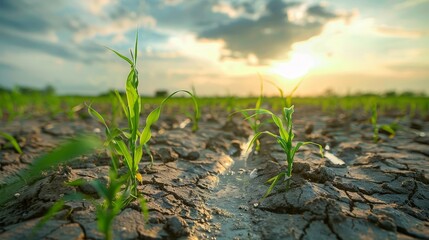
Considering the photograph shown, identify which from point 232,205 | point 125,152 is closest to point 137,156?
point 125,152

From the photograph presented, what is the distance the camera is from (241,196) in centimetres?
193

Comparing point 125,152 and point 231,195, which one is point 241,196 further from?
point 125,152

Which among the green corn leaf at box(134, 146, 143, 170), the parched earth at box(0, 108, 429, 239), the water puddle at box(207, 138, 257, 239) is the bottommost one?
the water puddle at box(207, 138, 257, 239)

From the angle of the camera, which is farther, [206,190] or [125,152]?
[206,190]

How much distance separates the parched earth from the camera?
1444 millimetres

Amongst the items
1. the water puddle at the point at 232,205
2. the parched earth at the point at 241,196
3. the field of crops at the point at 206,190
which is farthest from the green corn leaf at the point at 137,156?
the water puddle at the point at 232,205

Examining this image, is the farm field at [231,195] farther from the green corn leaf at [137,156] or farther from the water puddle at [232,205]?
the green corn leaf at [137,156]

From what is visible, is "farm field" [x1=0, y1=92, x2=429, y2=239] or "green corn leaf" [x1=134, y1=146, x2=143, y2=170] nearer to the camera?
"farm field" [x1=0, y1=92, x2=429, y2=239]

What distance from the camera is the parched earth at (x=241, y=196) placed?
1444 mm

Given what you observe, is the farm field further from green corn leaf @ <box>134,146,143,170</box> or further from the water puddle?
green corn leaf @ <box>134,146,143,170</box>

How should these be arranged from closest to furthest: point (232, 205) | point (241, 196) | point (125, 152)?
point (125, 152)
point (232, 205)
point (241, 196)

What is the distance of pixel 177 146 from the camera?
2932 millimetres

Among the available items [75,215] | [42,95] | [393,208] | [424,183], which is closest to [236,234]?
[75,215]

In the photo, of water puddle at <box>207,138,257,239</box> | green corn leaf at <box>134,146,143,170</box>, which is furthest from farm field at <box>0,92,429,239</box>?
green corn leaf at <box>134,146,143,170</box>
